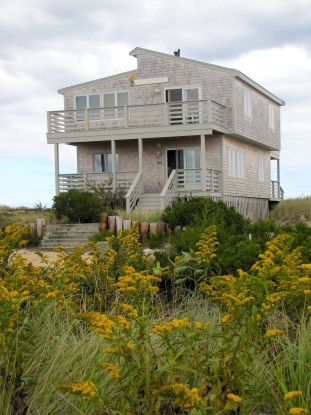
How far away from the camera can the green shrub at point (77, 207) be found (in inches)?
869

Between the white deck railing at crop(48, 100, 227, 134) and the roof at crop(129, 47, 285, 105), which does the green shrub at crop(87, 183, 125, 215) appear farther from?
the roof at crop(129, 47, 285, 105)

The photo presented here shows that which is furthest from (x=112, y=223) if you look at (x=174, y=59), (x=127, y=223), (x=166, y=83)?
(x=174, y=59)

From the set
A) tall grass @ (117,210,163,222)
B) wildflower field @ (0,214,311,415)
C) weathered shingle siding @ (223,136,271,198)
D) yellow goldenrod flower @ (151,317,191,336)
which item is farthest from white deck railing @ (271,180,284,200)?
yellow goldenrod flower @ (151,317,191,336)

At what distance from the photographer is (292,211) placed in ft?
108

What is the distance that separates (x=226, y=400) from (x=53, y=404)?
116cm

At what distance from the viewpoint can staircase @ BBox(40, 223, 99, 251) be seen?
20.4 meters

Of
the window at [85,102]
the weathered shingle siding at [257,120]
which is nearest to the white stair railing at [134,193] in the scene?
the weathered shingle siding at [257,120]

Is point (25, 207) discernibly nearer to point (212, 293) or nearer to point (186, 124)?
point (186, 124)

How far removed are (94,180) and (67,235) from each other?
21.4 ft

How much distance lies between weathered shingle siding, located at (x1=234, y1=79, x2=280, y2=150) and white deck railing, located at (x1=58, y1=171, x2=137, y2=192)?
5.21 metres

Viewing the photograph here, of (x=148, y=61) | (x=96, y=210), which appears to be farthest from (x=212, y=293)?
(x=148, y=61)

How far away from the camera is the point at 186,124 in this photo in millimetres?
26078

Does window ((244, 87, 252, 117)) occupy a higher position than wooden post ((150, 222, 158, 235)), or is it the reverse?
window ((244, 87, 252, 117))

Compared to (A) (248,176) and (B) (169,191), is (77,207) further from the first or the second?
(A) (248,176)
